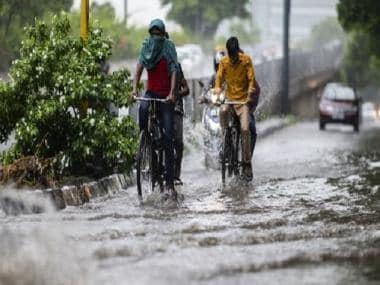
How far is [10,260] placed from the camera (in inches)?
297

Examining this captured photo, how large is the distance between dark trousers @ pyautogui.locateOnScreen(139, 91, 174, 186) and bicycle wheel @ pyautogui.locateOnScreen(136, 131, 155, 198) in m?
0.15

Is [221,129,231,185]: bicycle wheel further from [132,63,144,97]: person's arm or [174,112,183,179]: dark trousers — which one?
[132,63,144,97]: person's arm

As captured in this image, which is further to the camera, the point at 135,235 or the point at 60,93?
the point at 60,93

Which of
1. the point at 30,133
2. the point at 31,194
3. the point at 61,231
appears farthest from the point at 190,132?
the point at 61,231

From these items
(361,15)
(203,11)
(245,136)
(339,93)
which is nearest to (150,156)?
(245,136)

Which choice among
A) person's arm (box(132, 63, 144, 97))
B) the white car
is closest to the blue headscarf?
person's arm (box(132, 63, 144, 97))

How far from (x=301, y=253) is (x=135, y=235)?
1.54 m

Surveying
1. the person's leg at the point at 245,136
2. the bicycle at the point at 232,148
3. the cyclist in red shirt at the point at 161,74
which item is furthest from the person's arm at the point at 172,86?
the bicycle at the point at 232,148

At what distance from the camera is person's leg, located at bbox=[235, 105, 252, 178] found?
14.8m

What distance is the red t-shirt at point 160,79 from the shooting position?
12.4 metres

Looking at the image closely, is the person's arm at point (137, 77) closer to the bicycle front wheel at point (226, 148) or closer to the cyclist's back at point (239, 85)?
the cyclist's back at point (239, 85)

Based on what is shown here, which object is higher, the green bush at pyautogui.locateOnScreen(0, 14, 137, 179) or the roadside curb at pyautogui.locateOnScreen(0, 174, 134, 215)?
the green bush at pyautogui.locateOnScreen(0, 14, 137, 179)

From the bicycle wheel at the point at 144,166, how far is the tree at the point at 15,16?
1991cm

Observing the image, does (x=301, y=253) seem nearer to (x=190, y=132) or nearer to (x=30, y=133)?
(x=30, y=133)
